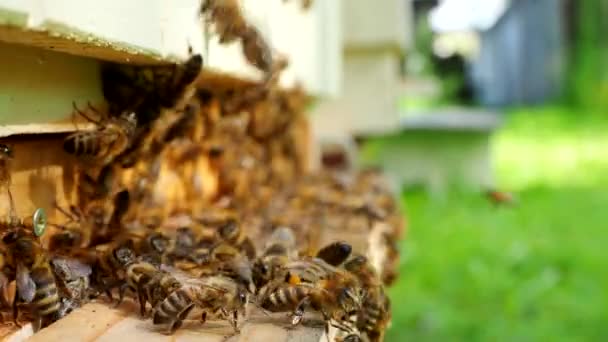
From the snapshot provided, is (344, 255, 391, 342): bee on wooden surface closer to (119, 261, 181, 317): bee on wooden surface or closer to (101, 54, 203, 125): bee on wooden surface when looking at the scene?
(119, 261, 181, 317): bee on wooden surface

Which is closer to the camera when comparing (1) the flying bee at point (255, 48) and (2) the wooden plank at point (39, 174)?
(2) the wooden plank at point (39, 174)

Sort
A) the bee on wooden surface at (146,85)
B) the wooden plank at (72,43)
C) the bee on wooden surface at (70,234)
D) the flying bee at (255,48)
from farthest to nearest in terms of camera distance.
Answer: the flying bee at (255,48) → the bee on wooden surface at (146,85) → the bee on wooden surface at (70,234) → the wooden plank at (72,43)

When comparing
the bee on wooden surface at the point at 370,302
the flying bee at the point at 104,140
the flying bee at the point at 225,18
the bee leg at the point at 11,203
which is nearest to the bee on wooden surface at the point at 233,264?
the bee on wooden surface at the point at 370,302

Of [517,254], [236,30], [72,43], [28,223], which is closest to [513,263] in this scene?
[517,254]

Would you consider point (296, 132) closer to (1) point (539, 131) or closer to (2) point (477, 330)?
(2) point (477, 330)

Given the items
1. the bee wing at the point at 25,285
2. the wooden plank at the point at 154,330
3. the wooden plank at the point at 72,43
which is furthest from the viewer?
the bee wing at the point at 25,285

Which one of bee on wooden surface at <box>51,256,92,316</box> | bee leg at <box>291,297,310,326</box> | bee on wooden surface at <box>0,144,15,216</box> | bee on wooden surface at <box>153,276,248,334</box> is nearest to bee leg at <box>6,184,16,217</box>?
bee on wooden surface at <box>0,144,15,216</box>

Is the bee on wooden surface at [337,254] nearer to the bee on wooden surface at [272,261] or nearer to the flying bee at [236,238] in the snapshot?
the bee on wooden surface at [272,261]
